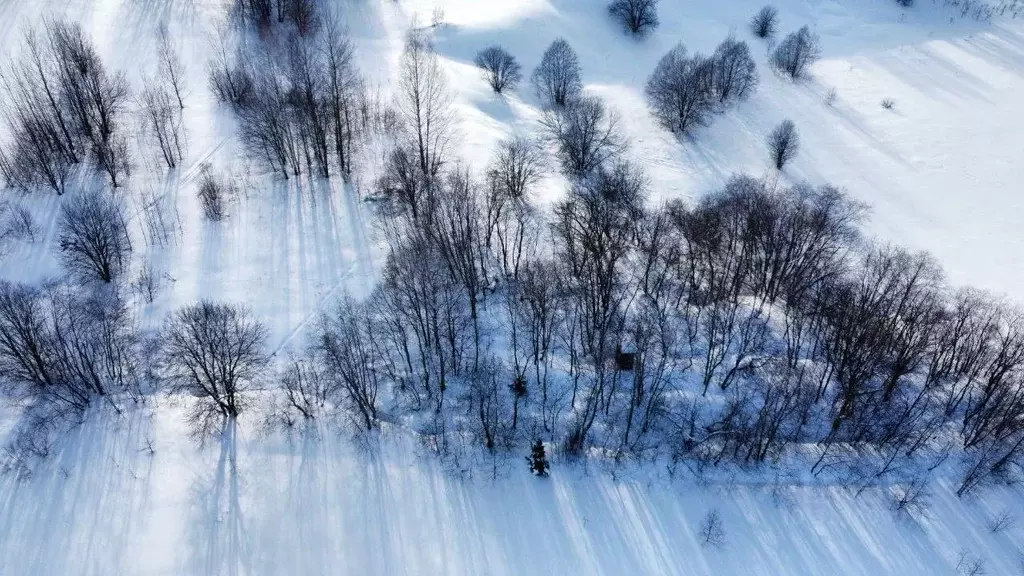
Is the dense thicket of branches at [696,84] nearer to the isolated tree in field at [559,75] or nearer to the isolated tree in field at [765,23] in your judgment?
the isolated tree in field at [559,75]

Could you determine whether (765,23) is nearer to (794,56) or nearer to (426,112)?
(794,56)

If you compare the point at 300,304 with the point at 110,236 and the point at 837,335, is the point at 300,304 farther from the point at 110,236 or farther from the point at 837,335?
the point at 837,335

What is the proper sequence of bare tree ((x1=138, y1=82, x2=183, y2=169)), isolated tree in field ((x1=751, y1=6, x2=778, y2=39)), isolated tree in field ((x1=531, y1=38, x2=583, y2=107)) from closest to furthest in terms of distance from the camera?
bare tree ((x1=138, y1=82, x2=183, y2=169))
isolated tree in field ((x1=531, y1=38, x2=583, y2=107))
isolated tree in field ((x1=751, y1=6, x2=778, y2=39))

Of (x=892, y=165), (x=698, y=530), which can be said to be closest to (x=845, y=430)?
(x=698, y=530)

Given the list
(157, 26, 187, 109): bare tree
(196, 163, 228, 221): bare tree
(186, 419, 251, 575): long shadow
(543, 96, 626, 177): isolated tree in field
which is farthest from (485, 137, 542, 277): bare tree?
(157, 26, 187, 109): bare tree

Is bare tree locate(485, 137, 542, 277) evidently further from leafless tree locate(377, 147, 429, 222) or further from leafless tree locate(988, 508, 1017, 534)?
leafless tree locate(988, 508, 1017, 534)

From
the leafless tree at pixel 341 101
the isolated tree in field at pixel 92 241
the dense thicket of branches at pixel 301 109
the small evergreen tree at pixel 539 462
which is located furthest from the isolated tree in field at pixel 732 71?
the isolated tree in field at pixel 92 241
